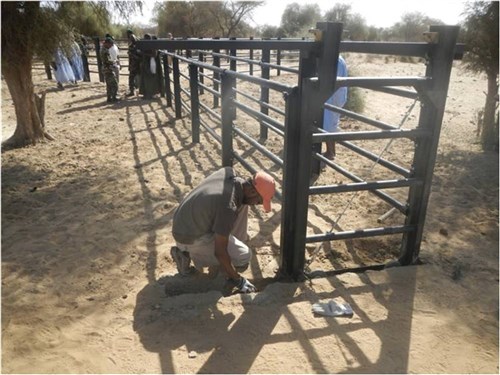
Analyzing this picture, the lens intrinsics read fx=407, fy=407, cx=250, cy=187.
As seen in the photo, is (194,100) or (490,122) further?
(490,122)

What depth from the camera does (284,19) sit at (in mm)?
46469

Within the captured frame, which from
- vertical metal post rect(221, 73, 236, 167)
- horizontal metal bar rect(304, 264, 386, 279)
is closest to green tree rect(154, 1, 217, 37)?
vertical metal post rect(221, 73, 236, 167)

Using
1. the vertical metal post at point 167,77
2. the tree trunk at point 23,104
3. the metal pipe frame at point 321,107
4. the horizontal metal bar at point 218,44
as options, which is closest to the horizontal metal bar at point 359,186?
the metal pipe frame at point 321,107

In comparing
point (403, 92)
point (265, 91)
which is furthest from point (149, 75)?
point (403, 92)

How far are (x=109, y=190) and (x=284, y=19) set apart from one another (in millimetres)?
46393

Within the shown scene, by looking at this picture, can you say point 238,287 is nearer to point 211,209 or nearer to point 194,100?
point 211,209

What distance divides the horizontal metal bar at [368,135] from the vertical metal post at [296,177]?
0.09 meters

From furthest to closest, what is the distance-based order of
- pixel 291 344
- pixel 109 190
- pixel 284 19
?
1. pixel 284 19
2. pixel 109 190
3. pixel 291 344

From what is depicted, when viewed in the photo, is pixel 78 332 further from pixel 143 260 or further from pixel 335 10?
pixel 335 10

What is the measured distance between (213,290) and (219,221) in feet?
2.08

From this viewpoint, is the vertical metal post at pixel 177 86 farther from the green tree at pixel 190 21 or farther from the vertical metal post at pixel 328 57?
the green tree at pixel 190 21

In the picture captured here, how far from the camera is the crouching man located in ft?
8.60

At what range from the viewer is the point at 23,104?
6266 mm

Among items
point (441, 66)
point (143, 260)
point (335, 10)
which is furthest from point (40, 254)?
point (335, 10)
